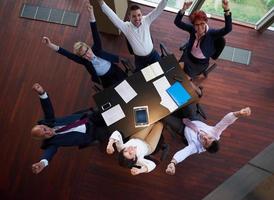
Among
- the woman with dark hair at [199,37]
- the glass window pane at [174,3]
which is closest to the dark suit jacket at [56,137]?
the woman with dark hair at [199,37]

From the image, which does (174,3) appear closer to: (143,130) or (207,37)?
(207,37)

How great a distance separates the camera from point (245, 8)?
502 cm

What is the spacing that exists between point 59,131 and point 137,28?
149 centimetres

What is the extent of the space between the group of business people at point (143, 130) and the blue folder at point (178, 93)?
0.25 metres

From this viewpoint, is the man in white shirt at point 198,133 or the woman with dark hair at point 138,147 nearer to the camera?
the woman with dark hair at point 138,147

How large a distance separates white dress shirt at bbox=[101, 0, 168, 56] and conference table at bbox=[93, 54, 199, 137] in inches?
13.9

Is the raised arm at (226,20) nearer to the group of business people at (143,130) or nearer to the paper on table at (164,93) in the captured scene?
the group of business people at (143,130)

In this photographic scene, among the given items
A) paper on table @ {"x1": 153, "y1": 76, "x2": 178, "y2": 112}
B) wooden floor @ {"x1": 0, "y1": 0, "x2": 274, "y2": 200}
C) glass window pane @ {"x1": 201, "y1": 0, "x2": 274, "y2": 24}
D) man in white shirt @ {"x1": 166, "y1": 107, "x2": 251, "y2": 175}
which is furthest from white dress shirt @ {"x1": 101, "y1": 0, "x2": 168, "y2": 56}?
glass window pane @ {"x1": 201, "y1": 0, "x2": 274, "y2": 24}

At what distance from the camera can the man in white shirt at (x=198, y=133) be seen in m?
3.34

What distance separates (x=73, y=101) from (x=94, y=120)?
3.77 feet

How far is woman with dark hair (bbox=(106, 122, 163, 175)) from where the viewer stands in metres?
3.22

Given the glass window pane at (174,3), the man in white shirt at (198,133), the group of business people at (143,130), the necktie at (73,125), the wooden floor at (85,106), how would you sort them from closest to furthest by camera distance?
the man in white shirt at (198,133), the group of business people at (143,130), the necktie at (73,125), the wooden floor at (85,106), the glass window pane at (174,3)

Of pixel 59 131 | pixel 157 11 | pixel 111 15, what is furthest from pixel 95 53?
pixel 59 131

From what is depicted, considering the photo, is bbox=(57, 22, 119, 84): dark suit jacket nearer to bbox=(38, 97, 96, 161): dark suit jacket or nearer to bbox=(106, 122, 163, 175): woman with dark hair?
bbox=(38, 97, 96, 161): dark suit jacket
